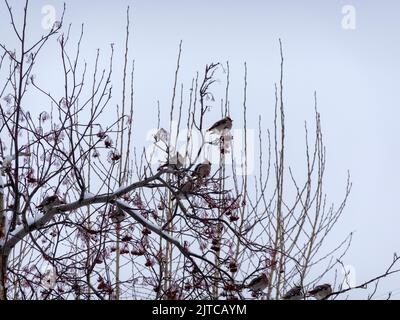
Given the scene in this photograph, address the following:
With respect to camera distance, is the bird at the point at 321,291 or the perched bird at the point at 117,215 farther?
the bird at the point at 321,291

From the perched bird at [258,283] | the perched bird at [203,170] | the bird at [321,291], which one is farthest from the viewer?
the bird at [321,291]

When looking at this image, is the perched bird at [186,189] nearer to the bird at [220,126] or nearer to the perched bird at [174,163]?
the perched bird at [174,163]

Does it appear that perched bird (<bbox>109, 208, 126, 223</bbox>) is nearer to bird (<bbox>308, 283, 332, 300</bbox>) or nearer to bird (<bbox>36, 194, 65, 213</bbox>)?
bird (<bbox>36, 194, 65, 213</bbox>)

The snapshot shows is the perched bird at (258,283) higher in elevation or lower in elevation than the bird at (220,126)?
lower

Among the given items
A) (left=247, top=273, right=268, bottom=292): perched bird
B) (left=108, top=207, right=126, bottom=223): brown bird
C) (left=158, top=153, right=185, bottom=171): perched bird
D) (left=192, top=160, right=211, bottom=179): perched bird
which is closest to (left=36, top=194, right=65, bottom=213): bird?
(left=108, top=207, right=126, bottom=223): brown bird

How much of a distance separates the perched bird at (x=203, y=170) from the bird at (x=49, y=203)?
1.09 meters

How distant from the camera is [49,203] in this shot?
5.02 m

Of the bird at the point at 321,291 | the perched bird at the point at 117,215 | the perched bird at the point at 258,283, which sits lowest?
the perched bird at the point at 258,283

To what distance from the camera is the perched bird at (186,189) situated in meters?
4.87

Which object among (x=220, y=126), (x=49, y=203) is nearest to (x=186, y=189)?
(x=49, y=203)

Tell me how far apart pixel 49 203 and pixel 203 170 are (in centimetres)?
124

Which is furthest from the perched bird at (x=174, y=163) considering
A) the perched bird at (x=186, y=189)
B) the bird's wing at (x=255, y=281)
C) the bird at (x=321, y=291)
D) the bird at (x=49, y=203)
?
the bird at (x=321, y=291)

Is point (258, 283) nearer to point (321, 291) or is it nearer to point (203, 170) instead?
point (203, 170)
